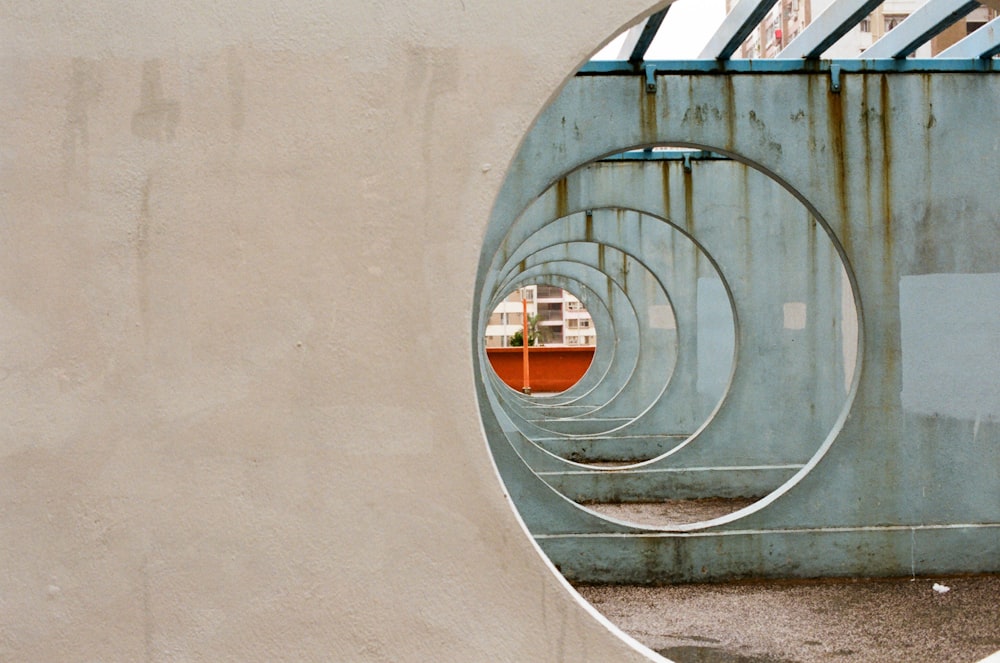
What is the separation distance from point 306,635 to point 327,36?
5.99 ft

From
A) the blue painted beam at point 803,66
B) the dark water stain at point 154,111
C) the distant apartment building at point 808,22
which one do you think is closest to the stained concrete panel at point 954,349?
the blue painted beam at point 803,66

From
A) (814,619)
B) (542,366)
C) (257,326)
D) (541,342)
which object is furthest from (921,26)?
(541,342)

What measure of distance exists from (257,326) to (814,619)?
5.03 m

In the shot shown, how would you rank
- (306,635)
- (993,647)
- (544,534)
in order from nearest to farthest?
(306,635)
(993,647)
(544,534)

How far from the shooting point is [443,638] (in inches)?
132

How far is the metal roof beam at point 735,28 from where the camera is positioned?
707 cm

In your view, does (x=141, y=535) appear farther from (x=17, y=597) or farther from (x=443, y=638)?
(x=443, y=638)

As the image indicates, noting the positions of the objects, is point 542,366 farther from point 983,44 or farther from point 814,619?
point 814,619

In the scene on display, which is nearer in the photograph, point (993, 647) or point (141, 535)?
point (141, 535)

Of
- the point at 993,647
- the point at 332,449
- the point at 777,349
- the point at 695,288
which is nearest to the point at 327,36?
the point at 332,449

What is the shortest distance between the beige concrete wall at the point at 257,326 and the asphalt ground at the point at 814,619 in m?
3.61

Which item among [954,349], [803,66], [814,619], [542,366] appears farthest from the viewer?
[542,366]

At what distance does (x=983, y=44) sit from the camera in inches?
313

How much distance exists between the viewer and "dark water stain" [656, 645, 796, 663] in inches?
252
